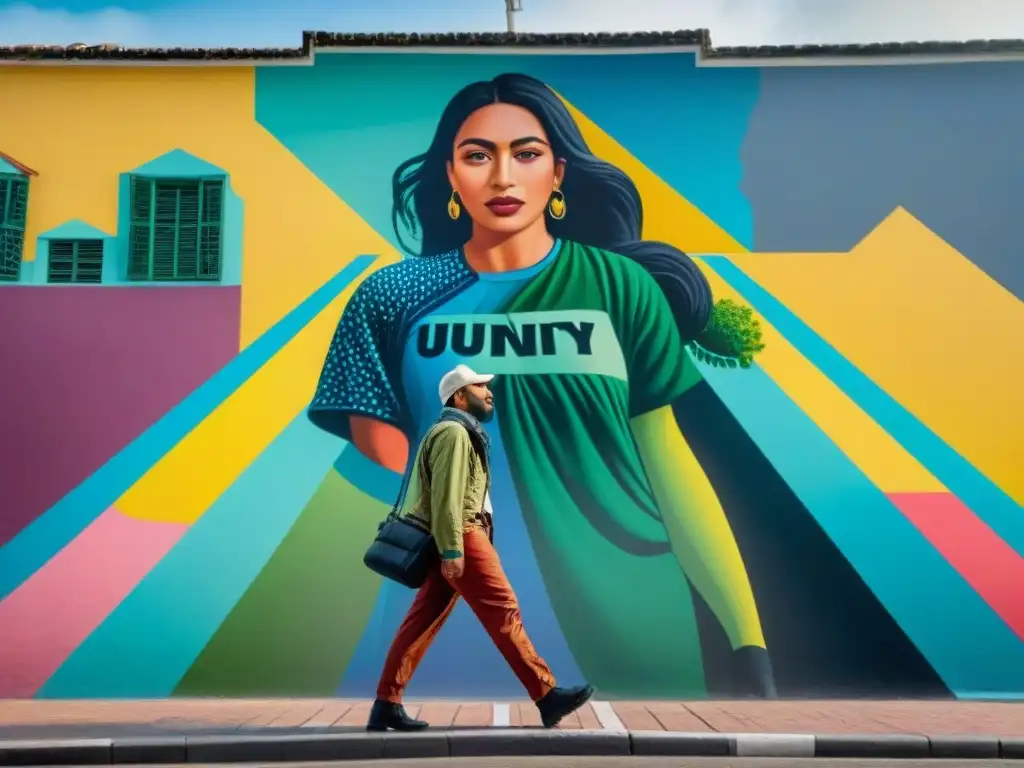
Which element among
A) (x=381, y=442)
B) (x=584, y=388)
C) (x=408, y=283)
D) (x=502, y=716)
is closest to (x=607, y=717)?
(x=502, y=716)

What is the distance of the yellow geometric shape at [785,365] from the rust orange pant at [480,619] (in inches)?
162

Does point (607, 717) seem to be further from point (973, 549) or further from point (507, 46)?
point (507, 46)

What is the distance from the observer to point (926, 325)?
1029 cm

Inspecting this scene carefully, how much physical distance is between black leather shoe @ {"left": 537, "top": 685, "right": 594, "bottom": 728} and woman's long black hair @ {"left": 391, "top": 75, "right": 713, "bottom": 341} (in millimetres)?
4417

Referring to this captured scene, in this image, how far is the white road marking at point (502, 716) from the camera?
7203 mm

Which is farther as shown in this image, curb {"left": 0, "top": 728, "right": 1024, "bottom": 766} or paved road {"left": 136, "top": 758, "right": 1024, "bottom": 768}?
curb {"left": 0, "top": 728, "right": 1024, "bottom": 766}

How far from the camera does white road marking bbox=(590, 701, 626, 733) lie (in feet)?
22.8

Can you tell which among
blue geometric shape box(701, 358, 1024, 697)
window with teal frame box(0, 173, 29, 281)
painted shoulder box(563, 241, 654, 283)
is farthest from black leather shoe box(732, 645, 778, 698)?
window with teal frame box(0, 173, 29, 281)

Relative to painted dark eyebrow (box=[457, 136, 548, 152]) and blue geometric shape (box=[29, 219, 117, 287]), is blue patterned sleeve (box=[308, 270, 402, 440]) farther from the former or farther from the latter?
blue geometric shape (box=[29, 219, 117, 287])

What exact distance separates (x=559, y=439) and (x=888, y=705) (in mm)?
3308

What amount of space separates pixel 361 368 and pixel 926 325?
490 centimetres

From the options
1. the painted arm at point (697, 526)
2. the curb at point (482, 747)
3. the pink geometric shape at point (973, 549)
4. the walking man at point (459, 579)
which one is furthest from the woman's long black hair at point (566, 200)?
the curb at point (482, 747)

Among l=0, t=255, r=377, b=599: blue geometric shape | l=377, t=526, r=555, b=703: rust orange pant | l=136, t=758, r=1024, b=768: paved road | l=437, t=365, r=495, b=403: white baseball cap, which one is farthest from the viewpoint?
l=0, t=255, r=377, b=599: blue geometric shape

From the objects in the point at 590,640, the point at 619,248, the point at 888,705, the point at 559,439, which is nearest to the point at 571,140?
the point at 619,248
